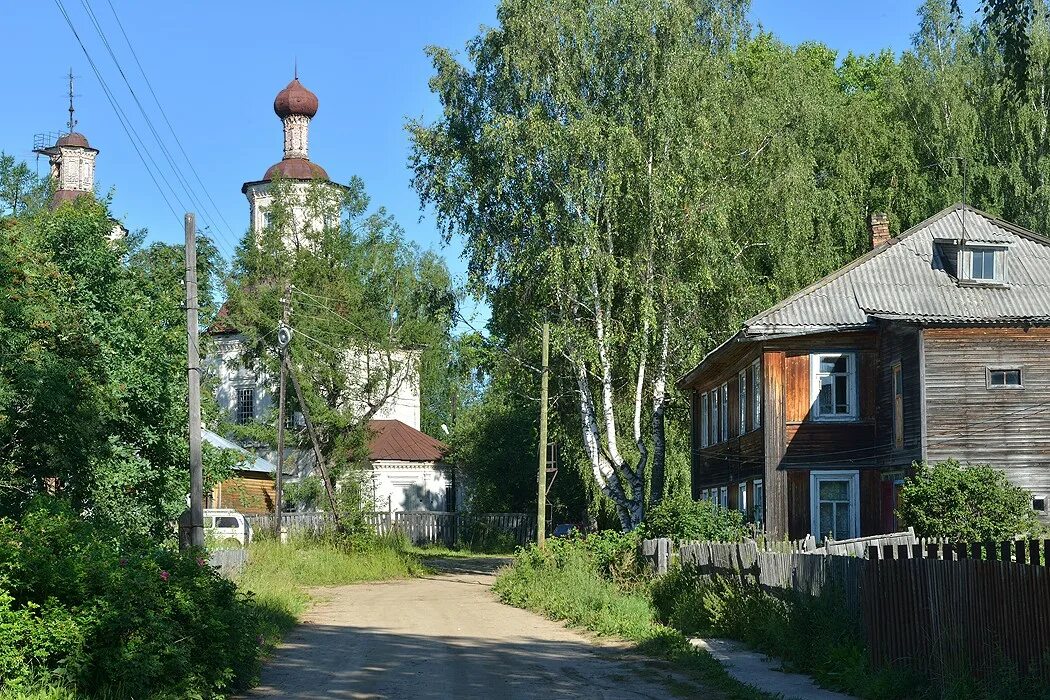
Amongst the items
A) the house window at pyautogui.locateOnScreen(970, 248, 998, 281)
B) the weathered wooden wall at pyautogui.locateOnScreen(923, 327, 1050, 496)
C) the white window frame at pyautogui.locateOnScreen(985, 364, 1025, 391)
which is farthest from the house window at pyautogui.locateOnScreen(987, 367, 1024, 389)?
the house window at pyautogui.locateOnScreen(970, 248, 998, 281)

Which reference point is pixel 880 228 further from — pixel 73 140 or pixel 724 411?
pixel 73 140

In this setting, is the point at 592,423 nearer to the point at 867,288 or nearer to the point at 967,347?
the point at 867,288

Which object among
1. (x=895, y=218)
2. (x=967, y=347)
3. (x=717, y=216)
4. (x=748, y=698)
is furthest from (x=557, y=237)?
(x=748, y=698)

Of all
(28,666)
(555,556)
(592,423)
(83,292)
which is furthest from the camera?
(592,423)

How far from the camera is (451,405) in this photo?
328 feet

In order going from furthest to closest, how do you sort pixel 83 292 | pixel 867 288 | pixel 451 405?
pixel 451 405 < pixel 867 288 < pixel 83 292

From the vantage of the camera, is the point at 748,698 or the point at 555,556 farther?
the point at 555,556

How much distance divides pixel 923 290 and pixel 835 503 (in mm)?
5871

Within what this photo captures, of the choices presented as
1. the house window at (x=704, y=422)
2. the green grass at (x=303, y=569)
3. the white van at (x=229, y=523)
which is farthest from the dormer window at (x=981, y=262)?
the white van at (x=229, y=523)

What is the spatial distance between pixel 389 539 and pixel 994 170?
23.5m

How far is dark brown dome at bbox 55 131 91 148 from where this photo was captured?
71312 mm

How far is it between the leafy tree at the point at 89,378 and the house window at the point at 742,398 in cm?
1494

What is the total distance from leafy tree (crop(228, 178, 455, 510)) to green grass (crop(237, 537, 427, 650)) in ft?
52.2

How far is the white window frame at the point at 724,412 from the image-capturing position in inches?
1467
